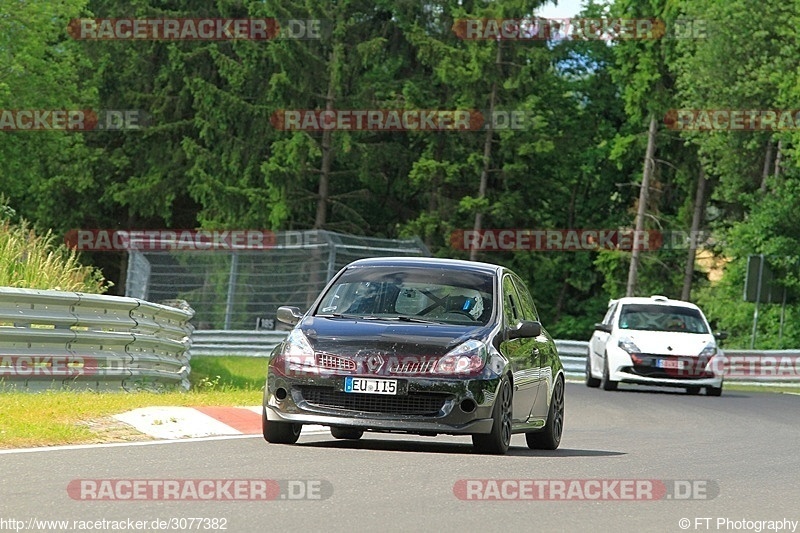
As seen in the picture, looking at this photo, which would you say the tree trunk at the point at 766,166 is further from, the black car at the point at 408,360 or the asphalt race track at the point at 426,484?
the black car at the point at 408,360

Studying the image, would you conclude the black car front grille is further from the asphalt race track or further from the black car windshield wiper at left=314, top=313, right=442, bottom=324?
the black car windshield wiper at left=314, top=313, right=442, bottom=324

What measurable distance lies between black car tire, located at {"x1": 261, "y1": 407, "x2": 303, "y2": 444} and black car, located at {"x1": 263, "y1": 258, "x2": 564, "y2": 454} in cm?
1

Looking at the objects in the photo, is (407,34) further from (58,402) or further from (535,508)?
(535,508)

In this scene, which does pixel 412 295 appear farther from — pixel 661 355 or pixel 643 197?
pixel 643 197

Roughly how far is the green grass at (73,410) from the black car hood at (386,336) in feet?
5.72

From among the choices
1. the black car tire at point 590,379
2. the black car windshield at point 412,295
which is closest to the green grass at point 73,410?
the black car windshield at point 412,295

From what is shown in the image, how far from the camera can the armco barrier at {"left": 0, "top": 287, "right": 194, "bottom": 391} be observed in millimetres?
17234

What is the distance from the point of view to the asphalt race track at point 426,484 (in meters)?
9.36

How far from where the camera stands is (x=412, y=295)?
14.4 meters

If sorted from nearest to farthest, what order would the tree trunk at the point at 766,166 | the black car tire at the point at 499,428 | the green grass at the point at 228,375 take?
the black car tire at the point at 499,428 → the green grass at the point at 228,375 → the tree trunk at the point at 766,166

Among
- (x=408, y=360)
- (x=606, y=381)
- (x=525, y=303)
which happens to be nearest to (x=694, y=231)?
(x=606, y=381)

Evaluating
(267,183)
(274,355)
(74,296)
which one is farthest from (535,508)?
(267,183)

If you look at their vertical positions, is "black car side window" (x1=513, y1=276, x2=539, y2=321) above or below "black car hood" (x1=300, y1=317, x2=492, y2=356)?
above

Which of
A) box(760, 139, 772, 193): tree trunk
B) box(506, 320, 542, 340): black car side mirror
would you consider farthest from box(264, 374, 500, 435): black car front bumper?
box(760, 139, 772, 193): tree trunk
